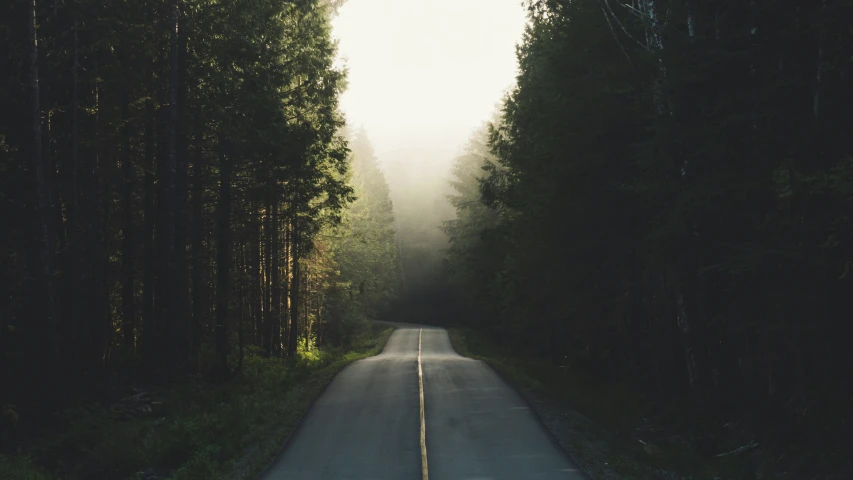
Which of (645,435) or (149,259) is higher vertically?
(149,259)

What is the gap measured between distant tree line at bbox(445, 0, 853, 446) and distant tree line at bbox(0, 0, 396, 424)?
8.25 meters

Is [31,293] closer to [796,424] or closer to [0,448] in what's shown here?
[0,448]

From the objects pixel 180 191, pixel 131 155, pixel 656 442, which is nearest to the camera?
pixel 656 442

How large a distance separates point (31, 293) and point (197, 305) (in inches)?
214

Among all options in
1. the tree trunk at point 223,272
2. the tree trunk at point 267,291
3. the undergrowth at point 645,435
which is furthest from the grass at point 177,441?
the tree trunk at point 267,291

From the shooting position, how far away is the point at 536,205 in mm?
19156

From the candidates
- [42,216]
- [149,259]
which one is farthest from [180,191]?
[42,216]

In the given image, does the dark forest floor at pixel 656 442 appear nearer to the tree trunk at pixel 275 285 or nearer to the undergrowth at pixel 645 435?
the undergrowth at pixel 645 435

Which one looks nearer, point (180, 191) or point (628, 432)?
point (628, 432)

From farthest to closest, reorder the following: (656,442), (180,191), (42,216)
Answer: (180,191)
(42,216)
(656,442)

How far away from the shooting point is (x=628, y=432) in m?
15.6

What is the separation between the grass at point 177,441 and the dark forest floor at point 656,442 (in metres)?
6.60

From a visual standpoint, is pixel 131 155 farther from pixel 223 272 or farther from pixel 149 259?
pixel 223 272

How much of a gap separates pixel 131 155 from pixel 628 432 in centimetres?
1596
